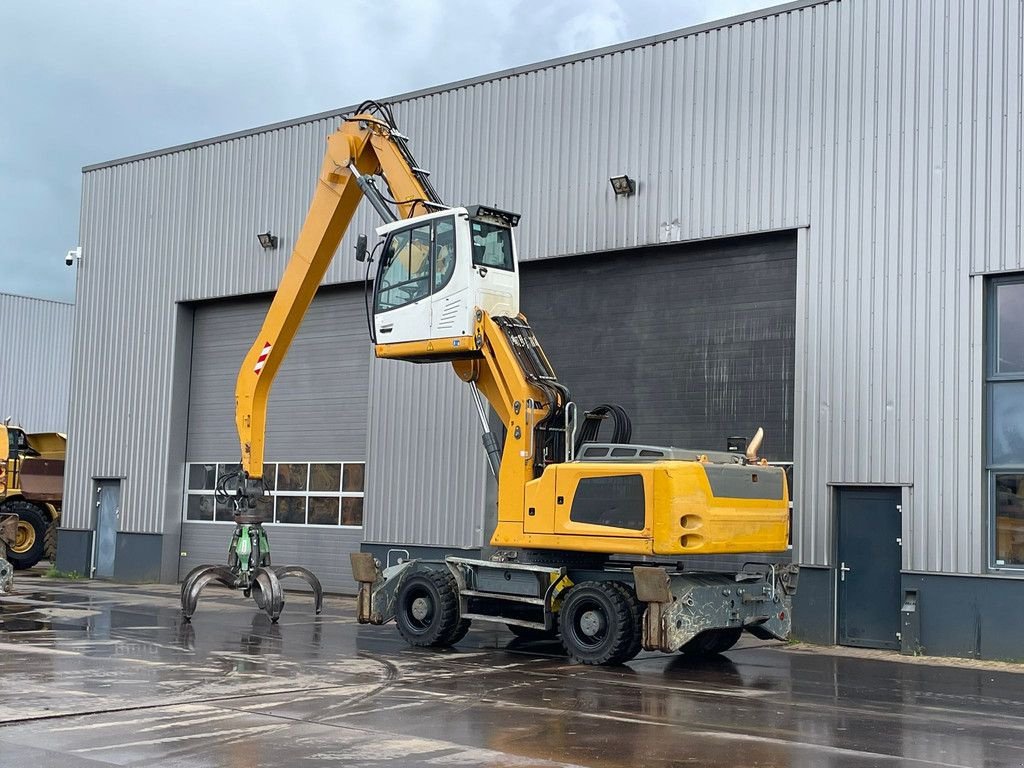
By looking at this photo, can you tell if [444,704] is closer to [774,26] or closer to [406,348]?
[406,348]

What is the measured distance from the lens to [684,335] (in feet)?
63.1

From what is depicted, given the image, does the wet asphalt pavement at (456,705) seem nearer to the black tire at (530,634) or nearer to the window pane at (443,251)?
the black tire at (530,634)

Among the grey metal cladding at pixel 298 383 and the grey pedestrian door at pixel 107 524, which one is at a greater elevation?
the grey metal cladding at pixel 298 383

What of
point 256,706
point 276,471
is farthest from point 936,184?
point 276,471

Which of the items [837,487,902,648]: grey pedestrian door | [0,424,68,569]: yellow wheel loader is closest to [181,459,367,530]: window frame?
[0,424,68,569]: yellow wheel loader

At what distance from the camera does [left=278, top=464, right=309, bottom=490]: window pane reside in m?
24.8

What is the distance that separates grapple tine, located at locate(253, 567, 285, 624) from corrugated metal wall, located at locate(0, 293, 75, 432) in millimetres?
31994

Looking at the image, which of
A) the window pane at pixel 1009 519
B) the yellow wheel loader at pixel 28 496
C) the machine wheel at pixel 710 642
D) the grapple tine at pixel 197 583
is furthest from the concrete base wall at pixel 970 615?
the yellow wheel loader at pixel 28 496

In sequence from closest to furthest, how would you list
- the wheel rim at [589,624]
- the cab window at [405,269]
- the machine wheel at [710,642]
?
1. the wheel rim at [589,624]
2. the machine wheel at [710,642]
3. the cab window at [405,269]

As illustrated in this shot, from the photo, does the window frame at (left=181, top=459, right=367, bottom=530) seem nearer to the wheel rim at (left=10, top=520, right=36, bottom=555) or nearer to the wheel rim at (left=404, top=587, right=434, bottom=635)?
the wheel rim at (left=10, top=520, right=36, bottom=555)

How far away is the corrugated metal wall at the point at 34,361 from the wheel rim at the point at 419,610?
1371 inches

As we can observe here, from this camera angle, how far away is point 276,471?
993 inches

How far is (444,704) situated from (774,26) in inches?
470

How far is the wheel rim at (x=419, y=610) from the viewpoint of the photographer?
15406mm
